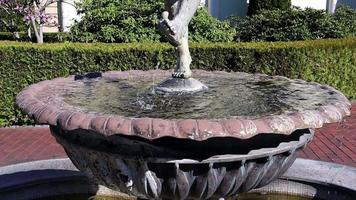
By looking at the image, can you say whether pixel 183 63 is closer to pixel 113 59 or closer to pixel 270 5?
pixel 113 59

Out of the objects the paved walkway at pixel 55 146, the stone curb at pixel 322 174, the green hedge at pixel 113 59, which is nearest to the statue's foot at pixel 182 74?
the stone curb at pixel 322 174

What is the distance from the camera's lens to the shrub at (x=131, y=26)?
29.1ft

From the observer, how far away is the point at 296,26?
34.0ft

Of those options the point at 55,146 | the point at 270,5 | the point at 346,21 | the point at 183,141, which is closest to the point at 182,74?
the point at 183,141

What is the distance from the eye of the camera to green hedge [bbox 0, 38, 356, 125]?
7758 mm

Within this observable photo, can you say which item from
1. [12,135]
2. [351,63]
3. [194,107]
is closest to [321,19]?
[351,63]

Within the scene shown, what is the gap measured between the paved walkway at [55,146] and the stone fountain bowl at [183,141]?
10.4ft

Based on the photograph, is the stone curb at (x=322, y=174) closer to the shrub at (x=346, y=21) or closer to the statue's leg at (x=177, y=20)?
the statue's leg at (x=177, y=20)

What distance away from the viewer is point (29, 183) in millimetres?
4695

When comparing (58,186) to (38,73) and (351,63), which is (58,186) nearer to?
(38,73)

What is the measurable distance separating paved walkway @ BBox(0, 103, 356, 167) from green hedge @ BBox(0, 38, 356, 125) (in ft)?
1.89

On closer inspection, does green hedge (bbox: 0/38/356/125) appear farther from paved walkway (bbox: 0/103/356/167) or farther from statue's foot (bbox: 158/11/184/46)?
statue's foot (bbox: 158/11/184/46)

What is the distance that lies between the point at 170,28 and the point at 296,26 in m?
7.64

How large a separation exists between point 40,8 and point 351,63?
19.1 ft
